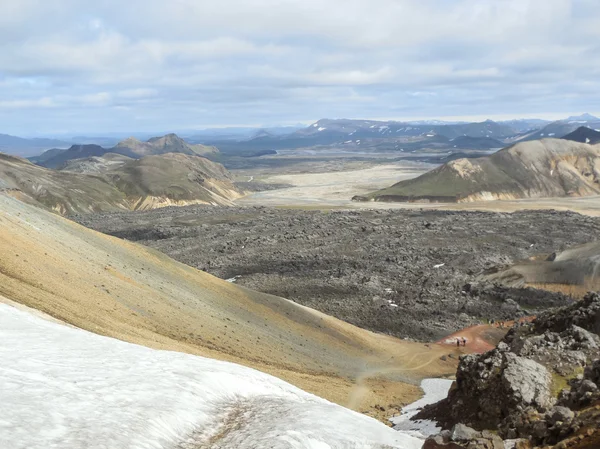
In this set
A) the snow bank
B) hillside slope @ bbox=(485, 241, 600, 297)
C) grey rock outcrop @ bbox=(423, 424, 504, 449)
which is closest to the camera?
grey rock outcrop @ bbox=(423, 424, 504, 449)

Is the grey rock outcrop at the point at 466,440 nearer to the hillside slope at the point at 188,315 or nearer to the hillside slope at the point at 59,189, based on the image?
the hillside slope at the point at 188,315

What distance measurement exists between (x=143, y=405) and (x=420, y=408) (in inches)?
712

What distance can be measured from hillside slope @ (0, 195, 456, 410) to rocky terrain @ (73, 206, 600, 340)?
11.5 meters

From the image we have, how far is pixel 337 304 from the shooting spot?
60125 millimetres

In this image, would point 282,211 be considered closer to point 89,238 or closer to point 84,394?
point 89,238

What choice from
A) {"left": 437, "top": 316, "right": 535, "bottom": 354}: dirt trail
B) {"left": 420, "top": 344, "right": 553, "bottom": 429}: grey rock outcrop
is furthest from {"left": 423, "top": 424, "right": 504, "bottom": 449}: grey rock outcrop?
{"left": 437, "top": 316, "right": 535, "bottom": 354}: dirt trail

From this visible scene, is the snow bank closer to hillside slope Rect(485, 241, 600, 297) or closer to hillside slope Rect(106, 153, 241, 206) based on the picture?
hillside slope Rect(485, 241, 600, 297)

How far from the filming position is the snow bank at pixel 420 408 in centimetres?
2350

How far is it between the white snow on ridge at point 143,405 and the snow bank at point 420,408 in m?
5.73

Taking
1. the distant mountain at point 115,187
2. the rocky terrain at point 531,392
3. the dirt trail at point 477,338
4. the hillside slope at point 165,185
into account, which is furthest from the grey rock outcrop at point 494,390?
the hillside slope at point 165,185

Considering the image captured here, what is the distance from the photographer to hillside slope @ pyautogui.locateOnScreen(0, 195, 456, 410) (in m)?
27.5

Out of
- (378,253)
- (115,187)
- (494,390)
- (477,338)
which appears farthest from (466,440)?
(115,187)

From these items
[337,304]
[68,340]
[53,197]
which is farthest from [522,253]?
[53,197]

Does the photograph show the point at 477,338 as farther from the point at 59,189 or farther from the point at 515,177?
the point at 515,177
